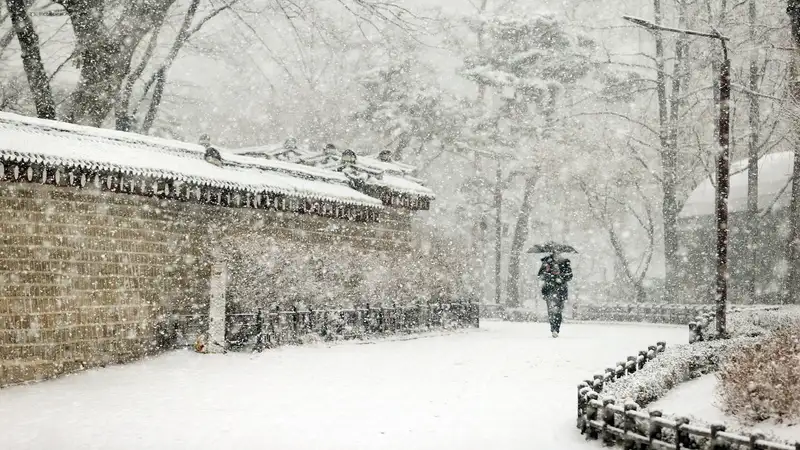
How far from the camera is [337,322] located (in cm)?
1734

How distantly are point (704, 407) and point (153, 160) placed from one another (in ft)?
35.0

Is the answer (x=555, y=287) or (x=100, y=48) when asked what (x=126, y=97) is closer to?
(x=100, y=48)

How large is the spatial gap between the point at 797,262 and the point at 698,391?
1329cm

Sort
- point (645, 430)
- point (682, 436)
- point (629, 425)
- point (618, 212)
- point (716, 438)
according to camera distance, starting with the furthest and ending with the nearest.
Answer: point (618, 212), point (629, 425), point (645, 430), point (682, 436), point (716, 438)

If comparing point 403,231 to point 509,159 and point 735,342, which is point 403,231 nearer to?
point 735,342

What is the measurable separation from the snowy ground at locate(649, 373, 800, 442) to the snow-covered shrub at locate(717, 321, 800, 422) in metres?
0.12

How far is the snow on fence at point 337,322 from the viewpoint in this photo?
15445mm

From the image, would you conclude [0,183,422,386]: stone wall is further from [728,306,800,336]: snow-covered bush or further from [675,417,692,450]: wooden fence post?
[675,417,692,450]: wooden fence post

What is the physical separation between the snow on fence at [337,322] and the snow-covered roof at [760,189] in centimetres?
1315

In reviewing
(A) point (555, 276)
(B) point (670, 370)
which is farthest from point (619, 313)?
(B) point (670, 370)

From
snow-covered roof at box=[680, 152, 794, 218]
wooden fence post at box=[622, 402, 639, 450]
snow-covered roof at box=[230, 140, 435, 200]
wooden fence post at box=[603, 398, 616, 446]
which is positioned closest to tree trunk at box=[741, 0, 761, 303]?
snow-covered roof at box=[680, 152, 794, 218]

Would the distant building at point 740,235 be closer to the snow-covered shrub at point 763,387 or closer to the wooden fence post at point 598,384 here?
the snow-covered shrub at point 763,387

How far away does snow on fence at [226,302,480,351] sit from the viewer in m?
15.4

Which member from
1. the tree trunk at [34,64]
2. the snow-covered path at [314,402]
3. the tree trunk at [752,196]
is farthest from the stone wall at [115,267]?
the tree trunk at [752,196]
